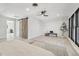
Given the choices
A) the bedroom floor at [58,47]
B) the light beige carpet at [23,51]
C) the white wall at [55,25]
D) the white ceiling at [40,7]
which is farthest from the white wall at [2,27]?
the white wall at [55,25]

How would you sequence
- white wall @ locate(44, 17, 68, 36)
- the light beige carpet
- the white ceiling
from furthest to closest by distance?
white wall @ locate(44, 17, 68, 36)
the white ceiling
the light beige carpet

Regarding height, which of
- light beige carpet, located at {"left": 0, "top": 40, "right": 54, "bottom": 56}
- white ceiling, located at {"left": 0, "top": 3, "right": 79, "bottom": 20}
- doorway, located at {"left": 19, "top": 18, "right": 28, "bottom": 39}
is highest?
white ceiling, located at {"left": 0, "top": 3, "right": 79, "bottom": 20}

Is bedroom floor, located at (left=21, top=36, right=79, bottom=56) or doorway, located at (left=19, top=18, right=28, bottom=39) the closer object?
bedroom floor, located at (left=21, top=36, right=79, bottom=56)

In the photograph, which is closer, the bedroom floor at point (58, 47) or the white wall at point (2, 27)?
the bedroom floor at point (58, 47)

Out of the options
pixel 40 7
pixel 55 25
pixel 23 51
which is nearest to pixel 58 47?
pixel 23 51

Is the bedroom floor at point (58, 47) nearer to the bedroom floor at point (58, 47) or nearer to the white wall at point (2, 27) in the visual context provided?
the bedroom floor at point (58, 47)

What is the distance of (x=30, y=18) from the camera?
9.62 meters

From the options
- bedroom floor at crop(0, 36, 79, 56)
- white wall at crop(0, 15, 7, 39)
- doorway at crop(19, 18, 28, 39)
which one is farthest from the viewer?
doorway at crop(19, 18, 28, 39)

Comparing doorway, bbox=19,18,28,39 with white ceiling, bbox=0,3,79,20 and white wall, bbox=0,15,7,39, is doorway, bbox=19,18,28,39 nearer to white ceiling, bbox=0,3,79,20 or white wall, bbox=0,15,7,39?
white wall, bbox=0,15,7,39

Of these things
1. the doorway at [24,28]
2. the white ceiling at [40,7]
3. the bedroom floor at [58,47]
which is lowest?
→ the bedroom floor at [58,47]

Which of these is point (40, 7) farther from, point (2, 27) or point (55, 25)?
point (55, 25)

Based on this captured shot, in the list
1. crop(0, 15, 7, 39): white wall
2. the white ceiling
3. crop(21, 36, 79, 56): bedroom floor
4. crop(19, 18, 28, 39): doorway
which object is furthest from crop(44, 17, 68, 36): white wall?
crop(0, 15, 7, 39): white wall

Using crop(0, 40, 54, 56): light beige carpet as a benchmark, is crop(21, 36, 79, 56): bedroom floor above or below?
below

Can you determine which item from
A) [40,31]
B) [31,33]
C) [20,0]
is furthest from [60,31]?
[20,0]
